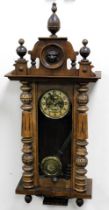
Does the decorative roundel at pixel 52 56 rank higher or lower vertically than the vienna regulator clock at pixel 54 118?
higher

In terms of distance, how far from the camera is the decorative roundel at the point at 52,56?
888 millimetres

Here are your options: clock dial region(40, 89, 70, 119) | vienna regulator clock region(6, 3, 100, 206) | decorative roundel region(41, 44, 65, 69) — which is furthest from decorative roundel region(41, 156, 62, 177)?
decorative roundel region(41, 44, 65, 69)

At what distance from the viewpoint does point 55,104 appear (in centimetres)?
95

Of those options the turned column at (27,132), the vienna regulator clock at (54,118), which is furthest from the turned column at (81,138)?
the turned column at (27,132)

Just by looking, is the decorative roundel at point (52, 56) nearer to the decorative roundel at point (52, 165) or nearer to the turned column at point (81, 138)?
the turned column at point (81, 138)

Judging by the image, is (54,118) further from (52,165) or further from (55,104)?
(52,165)

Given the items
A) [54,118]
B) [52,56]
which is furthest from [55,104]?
[52,56]

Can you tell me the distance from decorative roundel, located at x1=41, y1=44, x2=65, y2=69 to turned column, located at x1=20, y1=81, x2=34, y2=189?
0.09m

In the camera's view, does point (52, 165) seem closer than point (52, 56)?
No

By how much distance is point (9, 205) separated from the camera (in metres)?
1.17

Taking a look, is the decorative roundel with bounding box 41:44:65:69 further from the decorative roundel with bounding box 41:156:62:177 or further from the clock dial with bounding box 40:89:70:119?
the decorative roundel with bounding box 41:156:62:177

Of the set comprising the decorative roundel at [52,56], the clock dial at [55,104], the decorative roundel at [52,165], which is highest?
the decorative roundel at [52,56]

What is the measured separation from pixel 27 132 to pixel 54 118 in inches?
3.6
